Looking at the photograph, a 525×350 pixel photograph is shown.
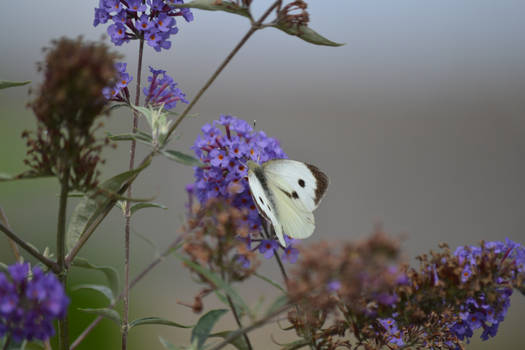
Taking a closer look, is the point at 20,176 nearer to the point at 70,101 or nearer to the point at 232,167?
the point at 70,101

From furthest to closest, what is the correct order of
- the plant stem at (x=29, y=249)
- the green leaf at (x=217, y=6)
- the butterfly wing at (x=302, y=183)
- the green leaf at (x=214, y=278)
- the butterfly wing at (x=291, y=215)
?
the butterfly wing at (x=302, y=183)
the butterfly wing at (x=291, y=215)
the green leaf at (x=217, y=6)
the plant stem at (x=29, y=249)
the green leaf at (x=214, y=278)

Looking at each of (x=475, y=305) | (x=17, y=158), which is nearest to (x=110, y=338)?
(x=17, y=158)

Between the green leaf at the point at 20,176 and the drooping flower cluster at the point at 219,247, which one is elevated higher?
the green leaf at the point at 20,176

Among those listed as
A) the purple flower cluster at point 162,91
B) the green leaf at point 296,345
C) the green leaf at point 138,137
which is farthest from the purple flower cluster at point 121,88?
the green leaf at point 296,345

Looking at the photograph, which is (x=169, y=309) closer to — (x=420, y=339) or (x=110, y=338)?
(x=110, y=338)

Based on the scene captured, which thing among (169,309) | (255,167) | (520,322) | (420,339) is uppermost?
(255,167)

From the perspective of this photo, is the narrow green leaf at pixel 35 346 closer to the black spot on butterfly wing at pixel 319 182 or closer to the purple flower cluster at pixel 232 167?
the purple flower cluster at pixel 232 167

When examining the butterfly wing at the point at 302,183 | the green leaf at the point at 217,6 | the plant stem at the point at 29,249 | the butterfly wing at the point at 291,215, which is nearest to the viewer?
the plant stem at the point at 29,249
